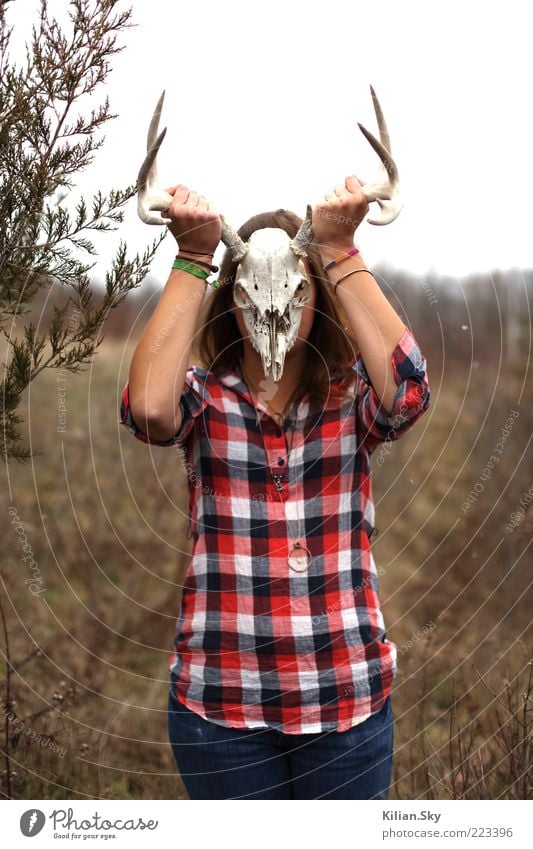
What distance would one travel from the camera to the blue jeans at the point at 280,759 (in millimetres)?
2295

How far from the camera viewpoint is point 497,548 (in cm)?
636

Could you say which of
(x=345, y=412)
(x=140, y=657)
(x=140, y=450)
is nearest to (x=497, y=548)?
(x=140, y=657)

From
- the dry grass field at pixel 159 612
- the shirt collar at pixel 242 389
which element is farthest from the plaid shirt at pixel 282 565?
the dry grass field at pixel 159 612

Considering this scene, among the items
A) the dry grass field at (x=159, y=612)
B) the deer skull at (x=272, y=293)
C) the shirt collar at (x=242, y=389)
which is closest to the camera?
the deer skull at (x=272, y=293)

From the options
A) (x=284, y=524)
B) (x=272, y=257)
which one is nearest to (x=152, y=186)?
(x=272, y=257)

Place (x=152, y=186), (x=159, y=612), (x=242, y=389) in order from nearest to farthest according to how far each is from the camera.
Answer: (x=152, y=186), (x=242, y=389), (x=159, y=612)

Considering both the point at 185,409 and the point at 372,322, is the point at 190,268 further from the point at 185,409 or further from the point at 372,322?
the point at 372,322

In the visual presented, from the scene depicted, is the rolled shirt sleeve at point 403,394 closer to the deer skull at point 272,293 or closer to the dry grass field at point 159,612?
the deer skull at point 272,293

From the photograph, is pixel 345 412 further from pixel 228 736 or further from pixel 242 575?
pixel 228 736

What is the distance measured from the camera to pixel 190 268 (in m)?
2.29

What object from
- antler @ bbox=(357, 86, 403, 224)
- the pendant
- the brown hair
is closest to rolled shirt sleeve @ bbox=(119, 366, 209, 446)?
the brown hair

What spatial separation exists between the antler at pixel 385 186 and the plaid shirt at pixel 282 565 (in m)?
0.36

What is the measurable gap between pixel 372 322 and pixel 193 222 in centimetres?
58

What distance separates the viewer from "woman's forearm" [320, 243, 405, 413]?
2.24m
